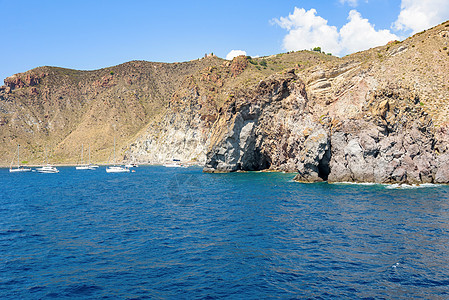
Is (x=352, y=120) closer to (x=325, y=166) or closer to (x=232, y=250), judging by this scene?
(x=325, y=166)

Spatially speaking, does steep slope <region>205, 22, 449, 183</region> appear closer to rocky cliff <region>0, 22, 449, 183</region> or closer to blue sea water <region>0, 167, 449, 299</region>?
rocky cliff <region>0, 22, 449, 183</region>

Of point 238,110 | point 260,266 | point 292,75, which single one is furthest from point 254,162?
point 260,266

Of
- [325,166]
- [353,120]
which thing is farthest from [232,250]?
[325,166]

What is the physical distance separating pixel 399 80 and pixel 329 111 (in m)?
17.3

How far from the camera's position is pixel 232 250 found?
24.0m

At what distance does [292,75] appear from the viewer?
93.6 m

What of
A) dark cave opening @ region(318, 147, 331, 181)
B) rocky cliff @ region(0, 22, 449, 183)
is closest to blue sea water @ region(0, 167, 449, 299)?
rocky cliff @ region(0, 22, 449, 183)

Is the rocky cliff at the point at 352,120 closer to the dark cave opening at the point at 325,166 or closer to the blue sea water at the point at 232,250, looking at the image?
the dark cave opening at the point at 325,166

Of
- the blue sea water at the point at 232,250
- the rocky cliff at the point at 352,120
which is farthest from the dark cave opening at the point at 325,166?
the blue sea water at the point at 232,250

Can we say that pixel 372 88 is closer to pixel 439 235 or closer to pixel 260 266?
pixel 439 235

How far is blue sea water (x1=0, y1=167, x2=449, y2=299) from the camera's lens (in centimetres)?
1739

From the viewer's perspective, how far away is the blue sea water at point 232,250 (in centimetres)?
1739

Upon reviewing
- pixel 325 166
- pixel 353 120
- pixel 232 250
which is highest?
pixel 353 120

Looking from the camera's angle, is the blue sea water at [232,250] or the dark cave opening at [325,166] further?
the dark cave opening at [325,166]
